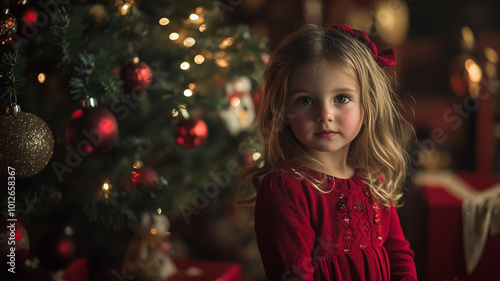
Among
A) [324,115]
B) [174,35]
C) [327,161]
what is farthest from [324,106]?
[174,35]

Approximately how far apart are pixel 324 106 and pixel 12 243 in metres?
0.69

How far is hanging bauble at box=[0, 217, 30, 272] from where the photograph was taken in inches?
36.5

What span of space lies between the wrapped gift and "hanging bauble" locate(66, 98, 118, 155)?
3.16 ft

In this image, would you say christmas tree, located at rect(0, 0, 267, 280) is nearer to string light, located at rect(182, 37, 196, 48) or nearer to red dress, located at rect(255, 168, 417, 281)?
string light, located at rect(182, 37, 196, 48)

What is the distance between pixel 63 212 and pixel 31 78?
0.40 m

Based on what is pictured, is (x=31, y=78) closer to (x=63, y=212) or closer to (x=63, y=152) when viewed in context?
(x=63, y=152)

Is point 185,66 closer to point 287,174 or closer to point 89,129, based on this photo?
point 89,129

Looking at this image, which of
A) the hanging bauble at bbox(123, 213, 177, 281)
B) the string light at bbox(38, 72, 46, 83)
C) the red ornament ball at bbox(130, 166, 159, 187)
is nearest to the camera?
the string light at bbox(38, 72, 46, 83)

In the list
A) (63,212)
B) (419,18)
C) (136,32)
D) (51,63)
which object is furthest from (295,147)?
(419,18)

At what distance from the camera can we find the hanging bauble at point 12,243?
3.04 feet

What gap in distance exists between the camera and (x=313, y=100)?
0.78 m

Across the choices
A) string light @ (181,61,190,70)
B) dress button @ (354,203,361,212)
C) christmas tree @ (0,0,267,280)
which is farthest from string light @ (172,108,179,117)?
dress button @ (354,203,361,212)

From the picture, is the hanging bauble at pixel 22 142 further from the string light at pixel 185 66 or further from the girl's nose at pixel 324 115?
the girl's nose at pixel 324 115

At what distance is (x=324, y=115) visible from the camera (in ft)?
2.50
